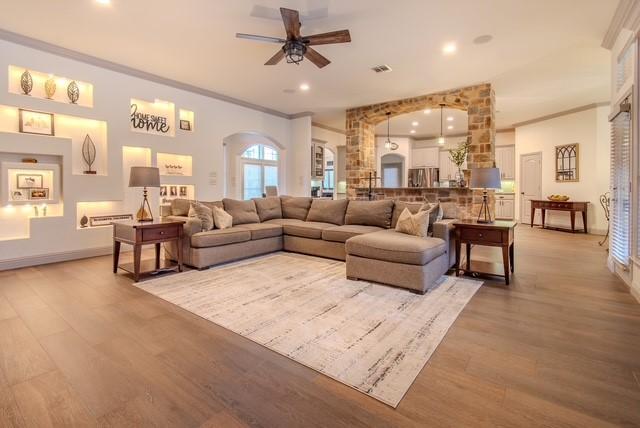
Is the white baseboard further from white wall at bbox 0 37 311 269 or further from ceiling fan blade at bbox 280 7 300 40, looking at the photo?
ceiling fan blade at bbox 280 7 300 40

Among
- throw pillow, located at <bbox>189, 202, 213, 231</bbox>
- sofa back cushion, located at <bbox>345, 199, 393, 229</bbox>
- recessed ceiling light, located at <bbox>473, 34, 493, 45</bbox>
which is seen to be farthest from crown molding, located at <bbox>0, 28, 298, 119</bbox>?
recessed ceiling light, located at <bbox>473, 34, 493, 45</bbox>

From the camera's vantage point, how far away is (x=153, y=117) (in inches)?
222

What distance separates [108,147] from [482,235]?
5466mm

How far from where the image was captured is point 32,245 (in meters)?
4.22

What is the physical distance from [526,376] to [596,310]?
1.59 metres

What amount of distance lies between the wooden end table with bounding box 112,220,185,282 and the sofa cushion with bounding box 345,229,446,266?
2.13 m

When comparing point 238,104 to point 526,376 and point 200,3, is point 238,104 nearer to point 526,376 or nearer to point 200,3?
point 200,3

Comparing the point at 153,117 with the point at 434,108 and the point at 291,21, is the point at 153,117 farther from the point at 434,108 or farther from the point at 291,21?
the point at 434,108

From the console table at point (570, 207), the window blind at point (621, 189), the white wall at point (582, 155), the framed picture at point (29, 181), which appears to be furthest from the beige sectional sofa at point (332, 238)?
the white wall at point (582, 155)

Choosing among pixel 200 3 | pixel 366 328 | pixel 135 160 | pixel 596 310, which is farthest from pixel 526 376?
pixel 135 160

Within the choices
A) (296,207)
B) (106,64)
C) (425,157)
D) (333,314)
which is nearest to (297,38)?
(296,207)

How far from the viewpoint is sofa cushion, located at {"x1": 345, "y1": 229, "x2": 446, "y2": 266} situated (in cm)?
311

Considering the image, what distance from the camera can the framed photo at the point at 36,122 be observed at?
4.25 meters

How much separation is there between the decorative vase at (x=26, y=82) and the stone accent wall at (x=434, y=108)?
5705 millimetres
